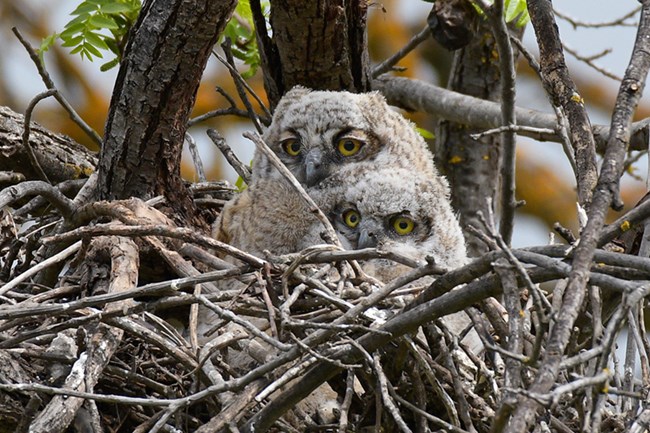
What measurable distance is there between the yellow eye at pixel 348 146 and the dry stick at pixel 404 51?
602 mm

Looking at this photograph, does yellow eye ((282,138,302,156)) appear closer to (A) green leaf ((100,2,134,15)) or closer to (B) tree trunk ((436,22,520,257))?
(A) green leaf ((100,2,134,15))

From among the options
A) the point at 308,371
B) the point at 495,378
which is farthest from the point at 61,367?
the point at 495,378

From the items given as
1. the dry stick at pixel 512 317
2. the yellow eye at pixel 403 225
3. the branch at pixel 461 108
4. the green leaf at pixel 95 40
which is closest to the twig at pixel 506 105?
the branch at pixel 461 108

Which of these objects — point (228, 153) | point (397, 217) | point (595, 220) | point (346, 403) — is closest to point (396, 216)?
point (397, 217)

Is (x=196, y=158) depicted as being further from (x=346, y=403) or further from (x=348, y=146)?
(x=346, y=403)

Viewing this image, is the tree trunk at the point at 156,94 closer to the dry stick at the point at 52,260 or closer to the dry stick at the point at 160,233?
the dry stick at the point at 52,260

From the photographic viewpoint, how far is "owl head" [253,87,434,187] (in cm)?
432

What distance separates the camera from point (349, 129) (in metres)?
4.37

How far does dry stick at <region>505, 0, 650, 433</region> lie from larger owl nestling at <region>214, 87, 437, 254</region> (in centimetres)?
178

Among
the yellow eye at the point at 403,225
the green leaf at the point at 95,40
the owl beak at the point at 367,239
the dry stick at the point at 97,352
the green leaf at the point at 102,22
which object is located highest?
the green leaf at the point at 102,22

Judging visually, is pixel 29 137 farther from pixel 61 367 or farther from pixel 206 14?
pixel 61 367

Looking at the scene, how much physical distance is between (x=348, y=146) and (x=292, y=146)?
0.85 feet

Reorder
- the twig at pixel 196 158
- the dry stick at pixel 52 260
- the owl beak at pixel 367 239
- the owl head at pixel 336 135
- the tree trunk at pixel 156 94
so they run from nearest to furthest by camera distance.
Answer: the dry stick at pixel 52 260
the tree trunk at pixel 156 94
the owl beak at pixel 367 239
the owl head at pixel 336 135
the twig at pixel 196 158

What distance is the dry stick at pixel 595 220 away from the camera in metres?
1.72
